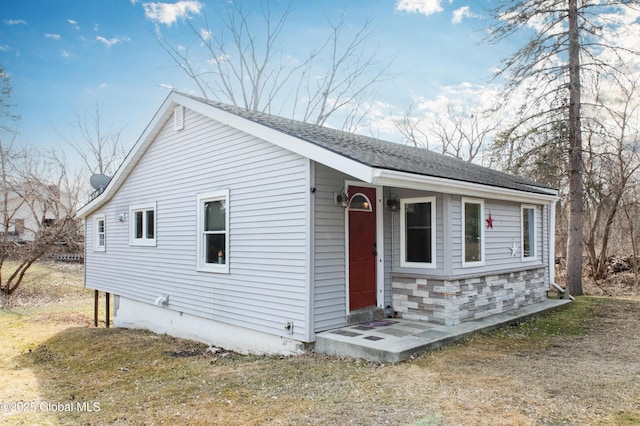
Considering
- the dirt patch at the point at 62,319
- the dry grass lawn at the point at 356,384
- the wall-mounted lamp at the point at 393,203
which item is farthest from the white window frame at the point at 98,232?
the wall-mounted lamp at the point at 393,203

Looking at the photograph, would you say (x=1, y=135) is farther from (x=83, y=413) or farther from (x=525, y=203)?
(x=525, y=203)

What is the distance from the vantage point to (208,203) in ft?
26.8

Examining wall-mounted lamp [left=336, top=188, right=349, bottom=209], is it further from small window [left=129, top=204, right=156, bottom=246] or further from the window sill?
small window [left=129, top=204, right=156, bottom=246]

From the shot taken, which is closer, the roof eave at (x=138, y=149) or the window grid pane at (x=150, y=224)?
the roof eave at (x=138, y=149)

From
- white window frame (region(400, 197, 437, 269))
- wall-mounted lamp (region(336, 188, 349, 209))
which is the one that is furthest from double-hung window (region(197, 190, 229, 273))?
white window frame (region(400, 197, 437, 269))

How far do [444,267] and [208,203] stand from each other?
4475 mm

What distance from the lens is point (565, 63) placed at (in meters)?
11.9

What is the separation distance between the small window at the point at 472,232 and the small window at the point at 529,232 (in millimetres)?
2002

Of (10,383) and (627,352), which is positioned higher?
(627,352)

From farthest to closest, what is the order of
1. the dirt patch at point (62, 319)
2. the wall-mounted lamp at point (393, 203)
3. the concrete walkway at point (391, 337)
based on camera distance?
the dirt patch at point (62, 319), the wall-mounted lamp at point (393, 203), the concrete walkway at point (391, 337)

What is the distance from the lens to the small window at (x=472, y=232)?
702 centimetres

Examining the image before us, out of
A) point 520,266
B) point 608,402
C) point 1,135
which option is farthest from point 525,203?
point 1,135

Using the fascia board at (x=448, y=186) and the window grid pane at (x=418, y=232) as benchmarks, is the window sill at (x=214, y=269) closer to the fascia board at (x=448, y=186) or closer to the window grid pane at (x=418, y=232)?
the window grid pane at (x=418, y=232)

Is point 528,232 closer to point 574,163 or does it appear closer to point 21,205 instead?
point 574,163
